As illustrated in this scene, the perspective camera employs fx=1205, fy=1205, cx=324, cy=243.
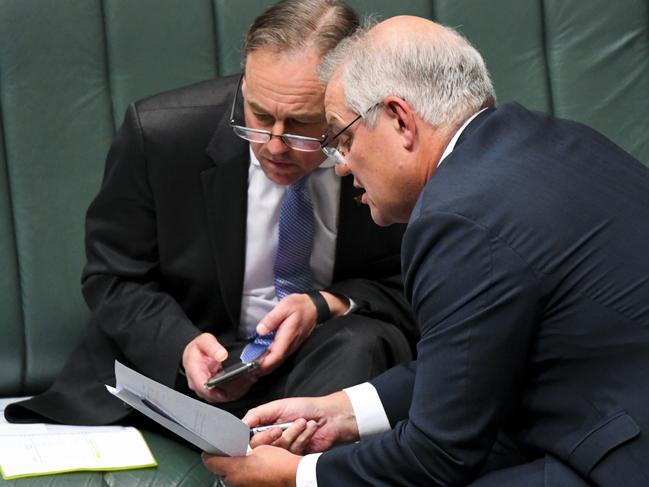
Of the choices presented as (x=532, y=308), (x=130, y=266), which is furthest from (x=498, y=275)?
(x=130, y=266)

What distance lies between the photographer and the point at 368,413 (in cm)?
211

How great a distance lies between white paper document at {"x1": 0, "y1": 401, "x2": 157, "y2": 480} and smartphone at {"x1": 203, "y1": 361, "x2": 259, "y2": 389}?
183 millimetres

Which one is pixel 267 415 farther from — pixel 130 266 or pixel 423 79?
pixel 423 79

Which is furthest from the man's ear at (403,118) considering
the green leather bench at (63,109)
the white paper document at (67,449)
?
the green leather bench at (63,109)

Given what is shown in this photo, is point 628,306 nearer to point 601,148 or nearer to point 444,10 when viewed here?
point 601,148

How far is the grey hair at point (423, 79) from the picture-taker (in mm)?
1781

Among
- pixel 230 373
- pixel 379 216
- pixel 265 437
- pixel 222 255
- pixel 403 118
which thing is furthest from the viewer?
pixel 222 255

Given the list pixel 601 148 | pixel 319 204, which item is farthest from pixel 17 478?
pixel 601 148

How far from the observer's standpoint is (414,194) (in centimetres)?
186

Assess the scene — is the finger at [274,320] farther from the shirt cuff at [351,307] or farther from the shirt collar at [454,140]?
the shirt collar at [454,140]

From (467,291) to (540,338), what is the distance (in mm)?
138

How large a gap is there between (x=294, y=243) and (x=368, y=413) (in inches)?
19.5

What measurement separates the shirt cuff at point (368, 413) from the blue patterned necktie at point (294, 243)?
0.41 meters

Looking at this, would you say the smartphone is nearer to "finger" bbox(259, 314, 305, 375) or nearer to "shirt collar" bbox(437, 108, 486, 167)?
"finger" bbox(259, 314, 305, 375)
